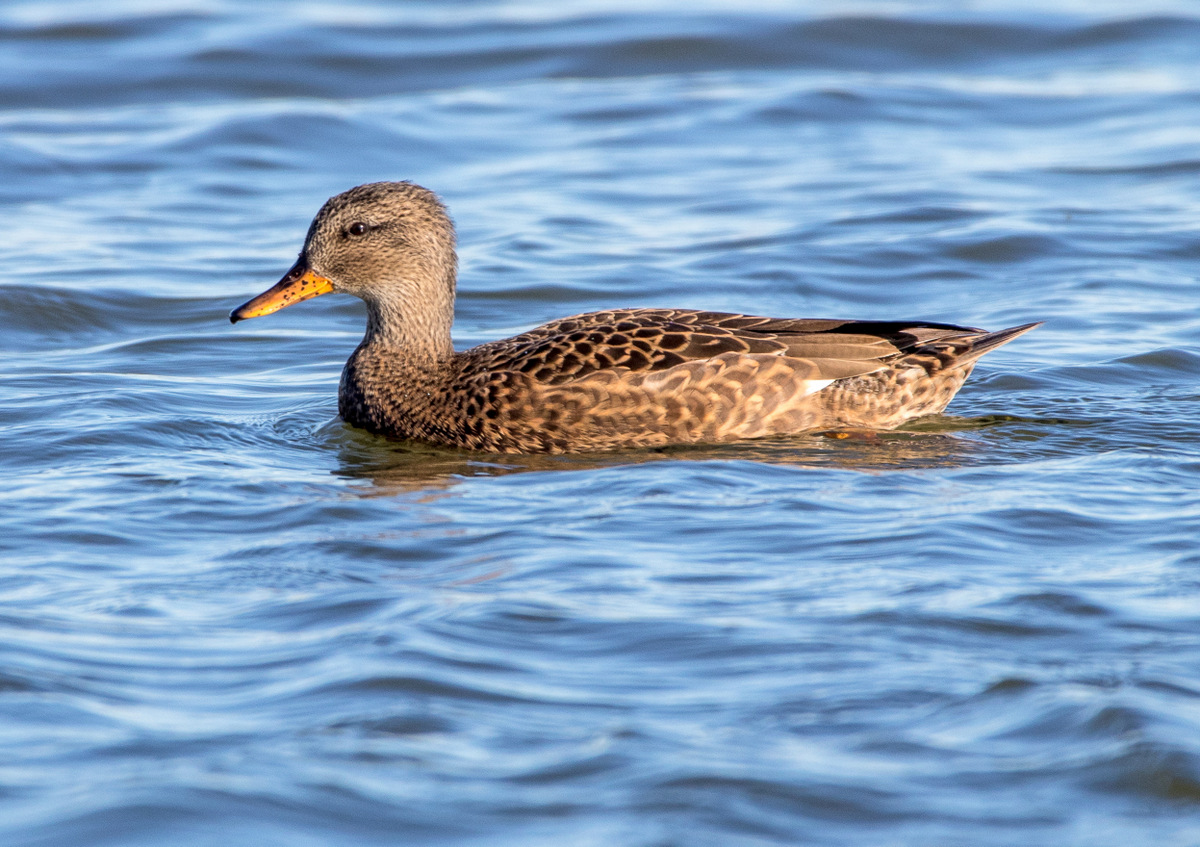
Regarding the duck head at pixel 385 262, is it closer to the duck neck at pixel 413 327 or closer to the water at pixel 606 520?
the duck neck at pixel 413 327

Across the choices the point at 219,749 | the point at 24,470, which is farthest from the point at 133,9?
the point at 219,749

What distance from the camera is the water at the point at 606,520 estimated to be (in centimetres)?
491

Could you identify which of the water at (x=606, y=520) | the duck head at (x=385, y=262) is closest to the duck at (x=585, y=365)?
the duck head at (x=385, y=262)

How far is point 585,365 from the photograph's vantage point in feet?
27.4

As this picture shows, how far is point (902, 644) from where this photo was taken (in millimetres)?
5750

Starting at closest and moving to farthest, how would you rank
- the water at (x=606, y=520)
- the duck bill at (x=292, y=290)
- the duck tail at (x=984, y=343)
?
the water at (x=606, y=520)
the duck tail at (x=984, y=343)
the duck bill at (x=292, y=290)

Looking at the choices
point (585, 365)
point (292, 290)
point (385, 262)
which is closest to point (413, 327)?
point (385, 262)

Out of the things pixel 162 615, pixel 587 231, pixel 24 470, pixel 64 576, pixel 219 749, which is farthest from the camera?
pixel 587 231

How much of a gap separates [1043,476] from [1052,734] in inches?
Result: 109

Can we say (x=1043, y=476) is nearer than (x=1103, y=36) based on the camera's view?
Yes

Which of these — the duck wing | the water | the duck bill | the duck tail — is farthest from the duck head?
the duck tail

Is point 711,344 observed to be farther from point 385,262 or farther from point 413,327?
point 385,262

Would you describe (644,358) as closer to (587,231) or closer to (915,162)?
(587,231)

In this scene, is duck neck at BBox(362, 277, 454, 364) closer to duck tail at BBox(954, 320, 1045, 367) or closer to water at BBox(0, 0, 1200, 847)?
water at BBox(0, 0, 1200, 847)
